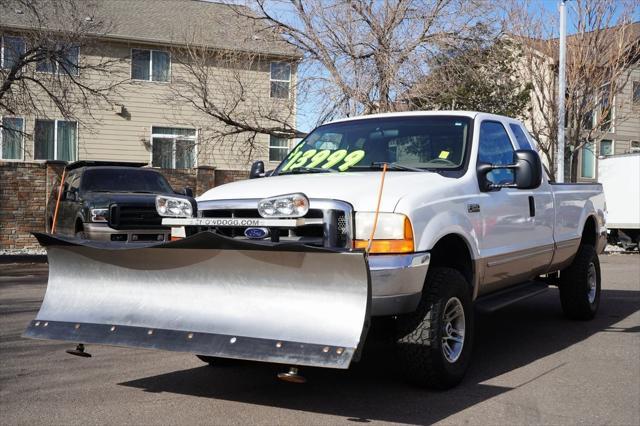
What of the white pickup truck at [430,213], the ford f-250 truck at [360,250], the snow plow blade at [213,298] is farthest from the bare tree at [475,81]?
the snow plow blade at [213,298]

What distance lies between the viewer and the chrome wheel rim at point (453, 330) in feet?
18.3

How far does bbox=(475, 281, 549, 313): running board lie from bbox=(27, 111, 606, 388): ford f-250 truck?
1.1 inches

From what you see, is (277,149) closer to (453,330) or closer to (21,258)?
(21,258)

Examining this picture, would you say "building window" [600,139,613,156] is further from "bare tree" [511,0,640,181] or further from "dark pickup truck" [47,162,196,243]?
"dark pickup truck" [47,162,196,243]

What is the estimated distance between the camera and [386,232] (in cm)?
505

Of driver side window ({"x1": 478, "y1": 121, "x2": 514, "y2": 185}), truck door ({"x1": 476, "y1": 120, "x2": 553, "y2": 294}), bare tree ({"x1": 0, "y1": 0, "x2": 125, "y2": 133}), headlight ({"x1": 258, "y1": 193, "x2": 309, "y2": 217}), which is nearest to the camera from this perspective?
headlight ({"x1": 258, "y1": 193, "x2": 309, "y2": 217})

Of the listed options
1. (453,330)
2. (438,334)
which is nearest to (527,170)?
(453,330)

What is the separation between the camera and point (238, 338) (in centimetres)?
477

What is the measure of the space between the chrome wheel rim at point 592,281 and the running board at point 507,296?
1.38 metres

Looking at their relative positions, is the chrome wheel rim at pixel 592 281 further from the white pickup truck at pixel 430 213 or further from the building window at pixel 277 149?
the building window at pixel 277 149

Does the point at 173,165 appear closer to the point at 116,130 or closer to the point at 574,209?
the point at 116,130

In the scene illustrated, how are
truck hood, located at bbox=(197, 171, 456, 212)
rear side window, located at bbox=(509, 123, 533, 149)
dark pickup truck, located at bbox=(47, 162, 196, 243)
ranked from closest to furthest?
1. truck hood, located at bbox=(197, 171, 456, 212)
2. rear side window, located at bbox=(509, 123, 533, 149)
3. dark pickup truck, located at bbox=(47, 162, 196, 243)

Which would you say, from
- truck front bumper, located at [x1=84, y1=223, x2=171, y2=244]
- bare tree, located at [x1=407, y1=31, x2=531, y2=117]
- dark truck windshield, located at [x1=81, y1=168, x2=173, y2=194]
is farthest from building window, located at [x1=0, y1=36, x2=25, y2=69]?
bare tree, located at [x1=407, y1=31, x2=531, y2=117]

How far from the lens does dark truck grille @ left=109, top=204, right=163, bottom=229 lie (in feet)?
39.5
